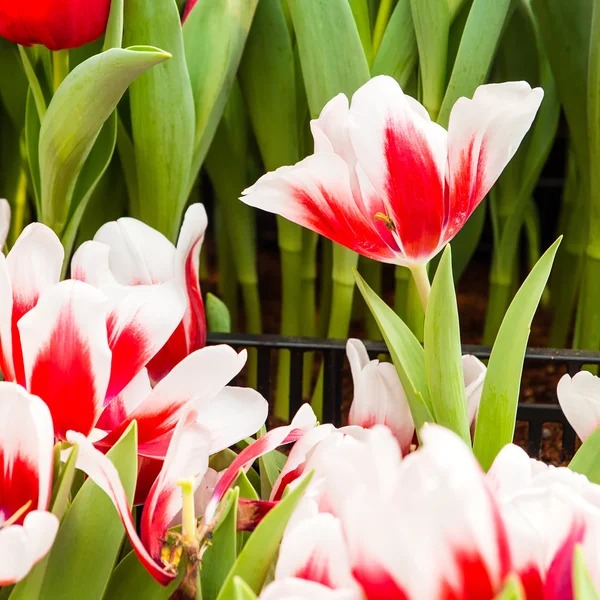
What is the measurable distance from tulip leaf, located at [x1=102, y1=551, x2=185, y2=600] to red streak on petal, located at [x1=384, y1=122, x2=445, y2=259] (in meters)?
0.16

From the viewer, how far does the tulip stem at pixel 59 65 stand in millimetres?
484

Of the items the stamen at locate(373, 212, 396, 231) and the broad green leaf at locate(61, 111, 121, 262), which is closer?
the stamen at locate(373, 212, 396, 231)

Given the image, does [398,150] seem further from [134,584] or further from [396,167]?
[134,584]

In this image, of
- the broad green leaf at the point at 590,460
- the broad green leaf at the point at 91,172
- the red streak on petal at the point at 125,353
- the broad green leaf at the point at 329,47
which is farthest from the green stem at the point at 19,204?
the broad green leaf at the point at 590,460

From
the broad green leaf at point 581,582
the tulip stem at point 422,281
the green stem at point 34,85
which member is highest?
the green stem at point 34,85

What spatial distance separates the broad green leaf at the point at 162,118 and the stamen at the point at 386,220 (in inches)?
7.7

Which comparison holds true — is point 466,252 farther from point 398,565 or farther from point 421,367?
point 398,565

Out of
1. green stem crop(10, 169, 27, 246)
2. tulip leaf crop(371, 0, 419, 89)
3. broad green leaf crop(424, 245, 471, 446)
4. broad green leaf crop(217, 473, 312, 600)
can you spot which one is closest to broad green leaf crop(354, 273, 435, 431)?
broad green leaf crop(424, 245, 471, 446)

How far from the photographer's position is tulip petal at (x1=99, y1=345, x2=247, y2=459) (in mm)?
325

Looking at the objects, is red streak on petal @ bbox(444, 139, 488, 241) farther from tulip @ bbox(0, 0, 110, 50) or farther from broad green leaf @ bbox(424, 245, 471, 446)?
tulip @ bbox(0, 0, 110, 50)

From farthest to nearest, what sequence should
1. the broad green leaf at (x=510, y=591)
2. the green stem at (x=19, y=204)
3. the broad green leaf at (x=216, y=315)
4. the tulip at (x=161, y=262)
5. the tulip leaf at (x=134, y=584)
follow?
1. the green stem at (x=19, y=204)
2. the broad green leaf at (x=216, y=315)
3. the tulip at (x=161, y=262)
4. the tulip leaf at (x=134, y=584)
5. the broad green leaf at (x=510, y=591)

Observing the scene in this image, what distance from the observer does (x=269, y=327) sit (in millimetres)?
889

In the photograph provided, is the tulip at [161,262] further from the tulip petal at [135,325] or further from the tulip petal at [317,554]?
the tulip petal at [317,554]

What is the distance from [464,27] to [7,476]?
0.40 metres
